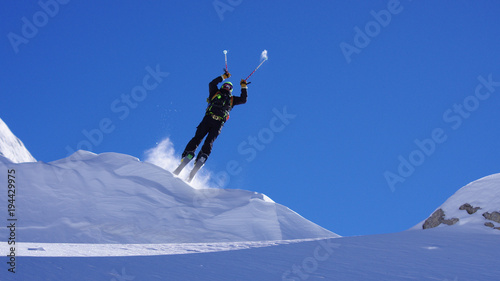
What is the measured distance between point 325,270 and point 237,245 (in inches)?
61.9

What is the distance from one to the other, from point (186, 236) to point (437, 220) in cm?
533

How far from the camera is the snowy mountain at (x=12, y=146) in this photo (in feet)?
50.9

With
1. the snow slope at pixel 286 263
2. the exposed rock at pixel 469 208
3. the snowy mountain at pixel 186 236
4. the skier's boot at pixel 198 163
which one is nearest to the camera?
the snow slope at pixel 286 263

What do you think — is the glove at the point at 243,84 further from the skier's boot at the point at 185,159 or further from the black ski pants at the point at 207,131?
the skier's boot at the point at 185,159

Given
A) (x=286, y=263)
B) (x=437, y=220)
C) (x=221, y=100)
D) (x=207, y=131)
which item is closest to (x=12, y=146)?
(x=207, y=131)

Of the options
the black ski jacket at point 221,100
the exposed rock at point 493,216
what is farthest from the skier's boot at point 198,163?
the exposed rock at point 493,216

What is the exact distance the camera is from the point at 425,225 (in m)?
9.62

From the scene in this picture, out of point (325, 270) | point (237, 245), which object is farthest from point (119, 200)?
point (325, 270)

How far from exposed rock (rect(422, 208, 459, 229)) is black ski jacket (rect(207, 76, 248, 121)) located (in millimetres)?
6676

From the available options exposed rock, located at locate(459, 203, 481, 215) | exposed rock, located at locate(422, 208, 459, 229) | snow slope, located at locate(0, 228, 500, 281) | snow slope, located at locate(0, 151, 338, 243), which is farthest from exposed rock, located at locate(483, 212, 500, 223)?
snow slope, located at locate(0, 151, 338, 243)

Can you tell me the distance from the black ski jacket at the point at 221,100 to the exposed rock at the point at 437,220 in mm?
6676

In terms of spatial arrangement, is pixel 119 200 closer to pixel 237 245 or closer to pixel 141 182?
pixel 141 182

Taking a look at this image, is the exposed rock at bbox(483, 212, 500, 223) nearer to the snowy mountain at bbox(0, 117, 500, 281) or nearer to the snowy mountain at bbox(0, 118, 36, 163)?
the snowy mountain at bbox(0, 117, 500, 281)

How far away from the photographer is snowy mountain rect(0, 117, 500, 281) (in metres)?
3.97
